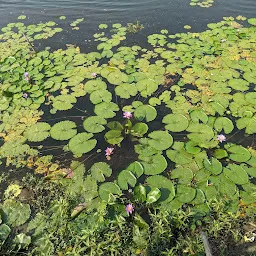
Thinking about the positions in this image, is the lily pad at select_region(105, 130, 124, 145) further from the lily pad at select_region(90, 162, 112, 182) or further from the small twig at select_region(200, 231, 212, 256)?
the small twig at select_region(200, 231, 212, 256)

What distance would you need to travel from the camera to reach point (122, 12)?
6.68 meters

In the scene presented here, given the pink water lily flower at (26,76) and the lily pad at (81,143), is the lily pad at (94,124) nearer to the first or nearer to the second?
the lily pad at (81,143)

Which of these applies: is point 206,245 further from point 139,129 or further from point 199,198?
point 139,129

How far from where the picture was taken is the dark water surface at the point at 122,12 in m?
6.15

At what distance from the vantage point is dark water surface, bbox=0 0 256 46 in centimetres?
615

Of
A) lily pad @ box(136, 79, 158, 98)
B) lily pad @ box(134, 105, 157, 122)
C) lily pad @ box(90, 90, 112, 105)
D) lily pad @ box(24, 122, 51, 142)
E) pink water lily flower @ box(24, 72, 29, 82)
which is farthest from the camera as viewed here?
pink water lily flower @ box(24, 72, 29, 82)

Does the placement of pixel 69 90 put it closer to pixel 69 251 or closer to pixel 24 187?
pixel 24 187

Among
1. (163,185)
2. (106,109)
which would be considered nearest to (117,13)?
(106,109)

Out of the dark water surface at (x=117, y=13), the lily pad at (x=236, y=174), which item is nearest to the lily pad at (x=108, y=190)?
the lily pad at (x=236, y=174)

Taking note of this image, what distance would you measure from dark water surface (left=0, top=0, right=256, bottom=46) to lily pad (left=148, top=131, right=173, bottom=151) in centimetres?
303

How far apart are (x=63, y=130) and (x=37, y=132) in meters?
0.38

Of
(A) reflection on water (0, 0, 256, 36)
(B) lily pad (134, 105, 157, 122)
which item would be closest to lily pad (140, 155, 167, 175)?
(B) lily pad (134, 105, 157, 122)

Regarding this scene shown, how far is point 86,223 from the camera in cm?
288

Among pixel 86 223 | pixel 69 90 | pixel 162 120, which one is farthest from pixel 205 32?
pixel 86 223
